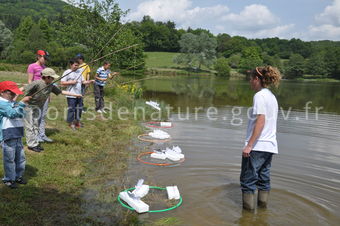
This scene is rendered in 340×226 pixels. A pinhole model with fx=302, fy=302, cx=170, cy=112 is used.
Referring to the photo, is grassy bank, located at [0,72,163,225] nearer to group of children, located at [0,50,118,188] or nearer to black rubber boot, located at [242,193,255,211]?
group of children, located at [0,50,118,188]

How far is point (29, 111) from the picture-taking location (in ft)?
21.2

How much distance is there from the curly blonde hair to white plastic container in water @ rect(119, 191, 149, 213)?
2682 millimetres

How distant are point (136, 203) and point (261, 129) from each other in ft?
7.48

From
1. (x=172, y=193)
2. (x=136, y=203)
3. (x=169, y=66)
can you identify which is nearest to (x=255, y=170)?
(x=172, y=193)

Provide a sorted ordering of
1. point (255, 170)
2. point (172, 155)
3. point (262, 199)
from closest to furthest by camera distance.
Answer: point (255, 170) → point (262, 199) → point (172, 155)

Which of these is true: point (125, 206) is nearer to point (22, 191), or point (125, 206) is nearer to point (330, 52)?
point (22, 191)

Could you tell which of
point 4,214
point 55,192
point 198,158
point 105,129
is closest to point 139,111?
point 105,129

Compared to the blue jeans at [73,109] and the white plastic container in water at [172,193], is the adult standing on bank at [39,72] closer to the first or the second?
the blue jeans at [73,109]

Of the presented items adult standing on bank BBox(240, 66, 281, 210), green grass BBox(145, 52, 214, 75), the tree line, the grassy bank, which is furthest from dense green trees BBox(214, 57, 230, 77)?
adult standing on bank BBox(240, 66, 281, 210)

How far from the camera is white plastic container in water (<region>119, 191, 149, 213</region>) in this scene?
4.80 metres

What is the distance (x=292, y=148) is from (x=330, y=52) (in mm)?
100040

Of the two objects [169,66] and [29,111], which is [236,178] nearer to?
[29,111]

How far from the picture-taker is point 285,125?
14602 millimetres

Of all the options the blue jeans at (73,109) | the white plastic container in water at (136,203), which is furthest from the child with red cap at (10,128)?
the blue jeans at (73,109)
